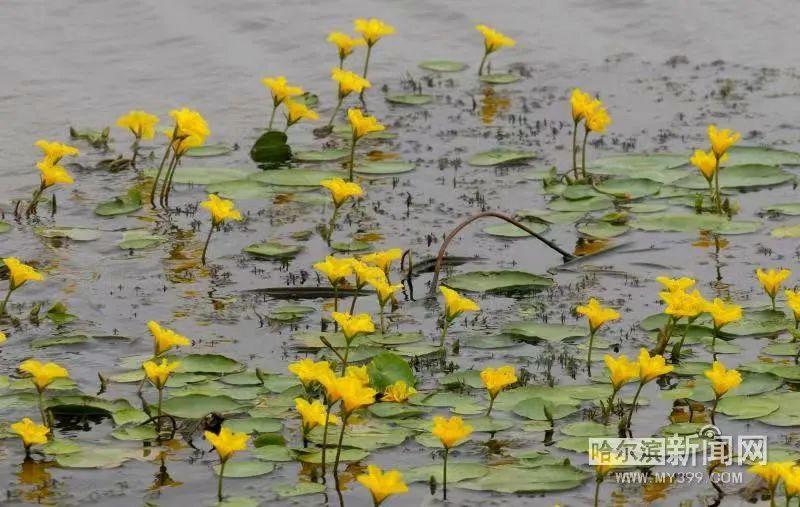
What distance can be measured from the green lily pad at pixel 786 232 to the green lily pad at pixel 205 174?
2.78 meters

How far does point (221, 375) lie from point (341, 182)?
1.26 m

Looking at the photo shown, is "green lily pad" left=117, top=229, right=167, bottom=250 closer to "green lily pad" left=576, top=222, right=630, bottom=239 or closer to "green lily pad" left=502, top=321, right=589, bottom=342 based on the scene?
"green lily pad" left=502, top=321, right=589, bottom=342

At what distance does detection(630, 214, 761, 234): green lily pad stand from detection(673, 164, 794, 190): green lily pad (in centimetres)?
49

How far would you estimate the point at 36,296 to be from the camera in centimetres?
631

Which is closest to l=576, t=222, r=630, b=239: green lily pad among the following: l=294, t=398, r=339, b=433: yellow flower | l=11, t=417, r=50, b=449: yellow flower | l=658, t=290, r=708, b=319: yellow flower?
l=658, t=290, r=708, b=319: yellow flower

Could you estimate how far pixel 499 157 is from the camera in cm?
829

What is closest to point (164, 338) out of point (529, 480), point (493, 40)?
point (529, 480)

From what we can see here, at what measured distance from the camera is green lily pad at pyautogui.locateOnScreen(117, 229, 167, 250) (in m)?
6.91

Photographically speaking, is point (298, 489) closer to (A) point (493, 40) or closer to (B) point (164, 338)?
(B) point (164, 338)

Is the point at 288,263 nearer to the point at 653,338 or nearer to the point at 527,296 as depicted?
the point at 527,296

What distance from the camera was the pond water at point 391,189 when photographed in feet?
16.6

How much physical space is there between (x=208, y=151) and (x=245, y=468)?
3.91 metres

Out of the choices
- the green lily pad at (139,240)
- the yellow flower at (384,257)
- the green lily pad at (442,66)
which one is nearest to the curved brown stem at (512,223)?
the yellow flower at (384,257)

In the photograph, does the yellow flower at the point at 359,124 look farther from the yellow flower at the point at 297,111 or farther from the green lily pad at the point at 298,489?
the green lily pad at the point at 298,489
